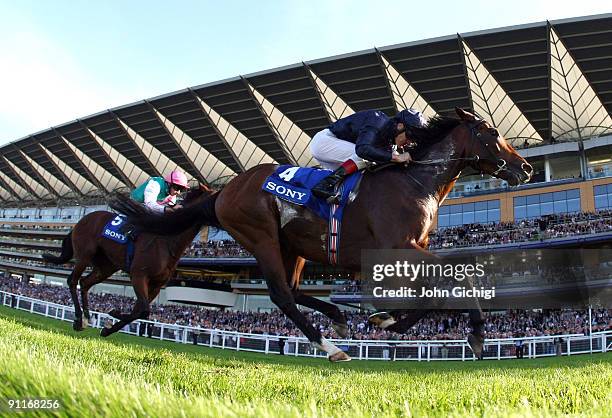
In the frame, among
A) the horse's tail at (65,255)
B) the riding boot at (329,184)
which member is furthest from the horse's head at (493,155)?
the horse's tail at (65,255)

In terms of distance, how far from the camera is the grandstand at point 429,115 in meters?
32.7

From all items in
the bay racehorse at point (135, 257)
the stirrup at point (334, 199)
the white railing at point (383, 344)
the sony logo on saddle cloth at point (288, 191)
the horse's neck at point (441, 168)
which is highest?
the horse's neck at point (441, 168)

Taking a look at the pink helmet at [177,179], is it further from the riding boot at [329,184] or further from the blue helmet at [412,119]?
the blue helmet at [412,119]

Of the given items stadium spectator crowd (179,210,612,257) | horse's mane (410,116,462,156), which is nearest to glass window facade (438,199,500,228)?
stadium spectator crowd (179,210,612,257)

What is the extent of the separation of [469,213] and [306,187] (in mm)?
37117

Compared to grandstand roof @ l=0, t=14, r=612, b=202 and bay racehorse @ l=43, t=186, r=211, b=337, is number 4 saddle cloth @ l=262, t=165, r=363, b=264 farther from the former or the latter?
grandstand roof @ l=0, t=14, r=612, b=202

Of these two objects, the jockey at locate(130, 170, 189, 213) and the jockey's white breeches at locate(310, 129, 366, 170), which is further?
the jockey at locate(130, 170, 189, 213)

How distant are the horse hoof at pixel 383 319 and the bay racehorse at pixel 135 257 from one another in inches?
118

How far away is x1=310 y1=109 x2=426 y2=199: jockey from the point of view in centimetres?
483

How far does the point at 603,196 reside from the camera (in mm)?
35188

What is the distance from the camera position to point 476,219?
3959 cm

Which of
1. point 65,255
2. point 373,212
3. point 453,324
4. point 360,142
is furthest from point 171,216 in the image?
point 453,324

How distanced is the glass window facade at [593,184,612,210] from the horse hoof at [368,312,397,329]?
1399 inches

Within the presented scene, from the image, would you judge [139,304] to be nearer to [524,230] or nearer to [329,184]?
[329,184]
